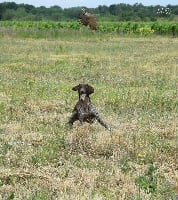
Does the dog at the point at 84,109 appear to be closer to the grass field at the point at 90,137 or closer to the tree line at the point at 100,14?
the grass field at the point at 90,137

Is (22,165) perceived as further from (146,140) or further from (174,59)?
(174,59)

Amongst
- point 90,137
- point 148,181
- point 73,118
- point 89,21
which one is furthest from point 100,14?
point 148,181

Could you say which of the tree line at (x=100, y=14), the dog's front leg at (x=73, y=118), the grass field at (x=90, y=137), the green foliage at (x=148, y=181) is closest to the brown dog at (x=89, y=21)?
the grass field at (x=90, y=137)

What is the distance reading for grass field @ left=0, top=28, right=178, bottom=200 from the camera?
19.2 feet

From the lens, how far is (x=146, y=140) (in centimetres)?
768

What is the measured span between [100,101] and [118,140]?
11.6 feet

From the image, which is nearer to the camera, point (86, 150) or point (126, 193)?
point (126, 193)

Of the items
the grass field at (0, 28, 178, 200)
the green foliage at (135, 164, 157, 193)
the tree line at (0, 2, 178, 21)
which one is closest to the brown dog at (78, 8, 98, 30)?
the grass field at (0, 28, 178, 200)

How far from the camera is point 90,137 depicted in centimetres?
774

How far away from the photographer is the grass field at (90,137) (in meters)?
5.85

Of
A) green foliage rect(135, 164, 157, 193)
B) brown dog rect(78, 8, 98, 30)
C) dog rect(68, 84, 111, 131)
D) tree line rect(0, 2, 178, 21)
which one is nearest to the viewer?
green foliage rect(135, 164, 157, 193)

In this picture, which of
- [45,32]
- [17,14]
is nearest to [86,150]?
[45,32]

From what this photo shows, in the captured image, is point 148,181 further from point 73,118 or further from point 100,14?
point 100,14

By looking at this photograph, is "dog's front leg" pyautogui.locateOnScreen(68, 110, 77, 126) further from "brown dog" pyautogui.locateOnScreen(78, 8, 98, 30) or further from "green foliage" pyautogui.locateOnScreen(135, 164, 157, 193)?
"brown dog" pyautogui.locateOnScreen(78, 8, 98, 30)
